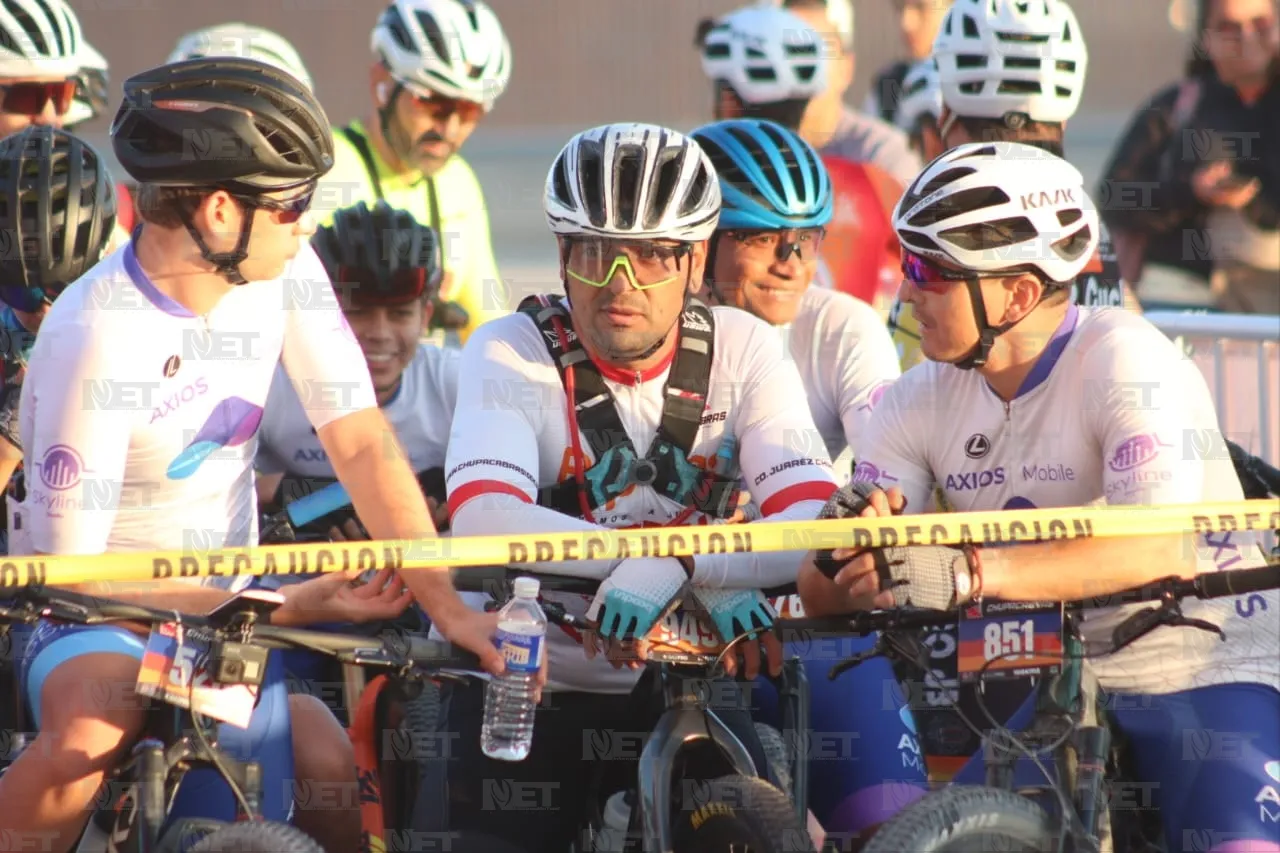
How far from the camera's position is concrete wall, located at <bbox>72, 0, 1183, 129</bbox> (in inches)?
1032

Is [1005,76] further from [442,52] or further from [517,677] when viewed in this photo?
[517,677]

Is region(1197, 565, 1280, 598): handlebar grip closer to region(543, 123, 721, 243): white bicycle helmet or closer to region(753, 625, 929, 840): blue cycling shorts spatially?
region(753, 625, 929, 840): blue cycling shorts

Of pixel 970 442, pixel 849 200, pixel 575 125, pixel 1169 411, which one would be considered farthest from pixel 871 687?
pixel 575 125

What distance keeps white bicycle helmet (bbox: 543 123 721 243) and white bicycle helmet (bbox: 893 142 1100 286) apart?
0.57 m

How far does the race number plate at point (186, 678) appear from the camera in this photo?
4.31 meters

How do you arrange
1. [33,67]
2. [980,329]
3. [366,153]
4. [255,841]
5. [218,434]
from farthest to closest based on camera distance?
1. [366,153]
2. [33,67]
3. [980,329]
4. [218,434]
5. [255,841]

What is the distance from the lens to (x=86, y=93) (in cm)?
923

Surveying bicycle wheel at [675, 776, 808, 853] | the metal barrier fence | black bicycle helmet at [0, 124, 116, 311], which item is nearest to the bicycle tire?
bicycle wheel at [675, 776, 808, 853]

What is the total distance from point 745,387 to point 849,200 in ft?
14.0

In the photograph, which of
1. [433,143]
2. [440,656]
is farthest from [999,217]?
[433,143]

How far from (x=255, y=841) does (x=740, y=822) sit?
1.08 meters

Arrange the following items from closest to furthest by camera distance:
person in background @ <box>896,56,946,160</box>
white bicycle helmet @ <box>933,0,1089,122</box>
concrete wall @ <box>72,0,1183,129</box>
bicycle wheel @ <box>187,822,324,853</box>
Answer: bicycle wheel @ <box>187,822,324,853</box> < white bicycle helmet @ <box>933,0,1089,122</box> < person in background @ <box>896,56,946,160</box> < concrete wall @ <box>72,0,1183,129</box>

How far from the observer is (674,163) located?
217 inches

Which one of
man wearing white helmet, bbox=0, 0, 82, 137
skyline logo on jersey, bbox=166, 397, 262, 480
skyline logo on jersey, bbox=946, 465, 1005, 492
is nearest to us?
skyline logo on jersey, bbox=166, 397, 262, 480
